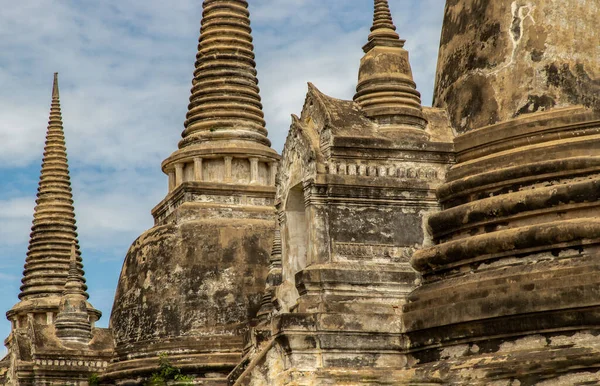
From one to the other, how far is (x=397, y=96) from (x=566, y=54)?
2329mm

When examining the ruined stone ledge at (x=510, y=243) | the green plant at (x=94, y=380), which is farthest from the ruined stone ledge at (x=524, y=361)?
the green plant at (x=94, y=380)

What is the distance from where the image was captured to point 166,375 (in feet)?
84.6

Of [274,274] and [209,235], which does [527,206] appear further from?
[209,235]

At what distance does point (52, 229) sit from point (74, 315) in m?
8.60

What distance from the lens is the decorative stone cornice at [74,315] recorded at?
32.5m

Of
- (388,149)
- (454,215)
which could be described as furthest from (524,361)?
(388,149)

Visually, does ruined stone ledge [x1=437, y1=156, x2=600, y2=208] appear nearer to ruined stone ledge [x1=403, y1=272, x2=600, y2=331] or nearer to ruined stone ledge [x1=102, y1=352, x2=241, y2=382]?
ruined stone ledge [x1=403, y1=272, x2=600, y2=331]

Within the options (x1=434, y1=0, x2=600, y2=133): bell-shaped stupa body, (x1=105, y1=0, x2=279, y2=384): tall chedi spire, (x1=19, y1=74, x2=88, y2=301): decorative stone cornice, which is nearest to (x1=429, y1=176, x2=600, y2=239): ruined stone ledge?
(x1=434, y1=0, x2=600, y2=133): bell-shaped stupa body

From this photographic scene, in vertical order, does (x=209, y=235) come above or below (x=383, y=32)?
above

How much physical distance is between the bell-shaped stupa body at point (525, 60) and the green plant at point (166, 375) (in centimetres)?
1098

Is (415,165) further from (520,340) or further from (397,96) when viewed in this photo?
(520,340)

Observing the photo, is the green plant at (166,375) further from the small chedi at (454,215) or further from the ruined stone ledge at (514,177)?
the ruined stone ledge at (514,177)

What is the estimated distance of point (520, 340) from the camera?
45.4 ft

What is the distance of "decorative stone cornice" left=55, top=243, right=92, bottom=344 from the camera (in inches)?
1281
